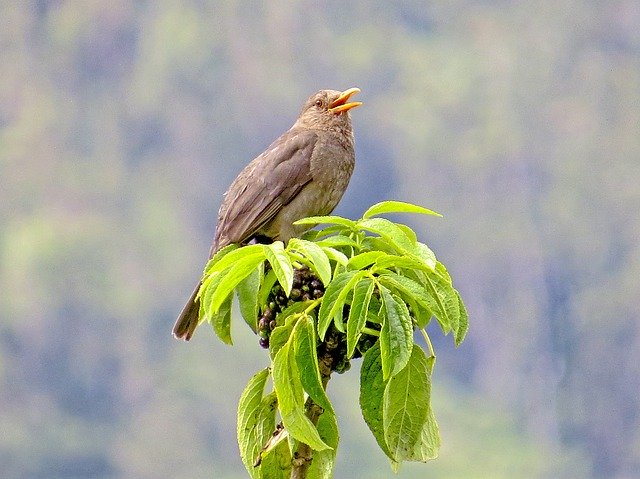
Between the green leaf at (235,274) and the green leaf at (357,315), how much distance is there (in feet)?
0.88

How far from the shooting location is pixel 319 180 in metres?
4.40

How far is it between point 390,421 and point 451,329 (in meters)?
0.26

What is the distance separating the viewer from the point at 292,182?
4.30m

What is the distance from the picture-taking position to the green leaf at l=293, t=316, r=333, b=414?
207cm

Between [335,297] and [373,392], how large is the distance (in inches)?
12.4

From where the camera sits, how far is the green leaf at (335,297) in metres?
2.01

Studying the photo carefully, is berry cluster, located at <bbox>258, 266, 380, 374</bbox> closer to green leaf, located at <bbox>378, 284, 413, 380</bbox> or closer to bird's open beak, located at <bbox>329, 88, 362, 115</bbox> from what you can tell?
green leaf, located at <bbox>378, 284, 413, 380</bbox>

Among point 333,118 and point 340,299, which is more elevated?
point 333,118

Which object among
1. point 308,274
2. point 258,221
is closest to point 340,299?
point 308,274

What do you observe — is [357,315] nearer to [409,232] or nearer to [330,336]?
[330,336]

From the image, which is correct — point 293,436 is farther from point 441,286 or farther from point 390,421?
point 441,286

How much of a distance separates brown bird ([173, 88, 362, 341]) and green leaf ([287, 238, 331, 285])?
1.70 m

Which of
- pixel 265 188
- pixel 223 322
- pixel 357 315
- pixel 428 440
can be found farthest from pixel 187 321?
pixel 357 315

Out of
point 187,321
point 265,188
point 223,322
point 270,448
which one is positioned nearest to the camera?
point 270,448
